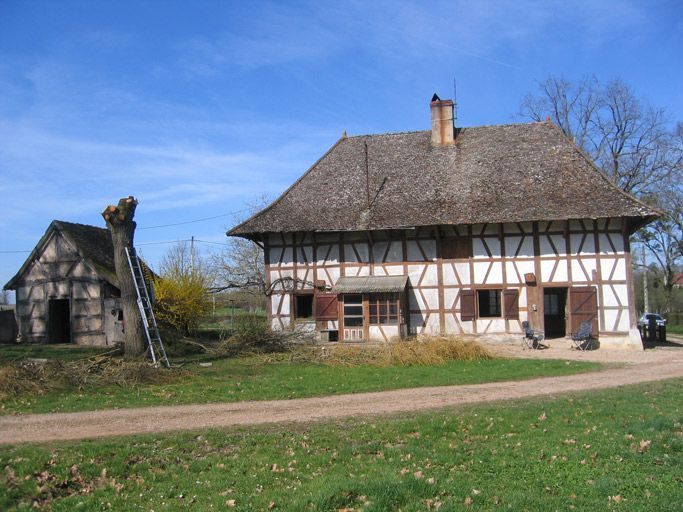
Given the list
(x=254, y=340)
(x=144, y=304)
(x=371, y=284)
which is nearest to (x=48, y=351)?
(x=144, y=304)

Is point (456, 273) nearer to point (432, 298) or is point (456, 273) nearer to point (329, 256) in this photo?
point (432, 298)

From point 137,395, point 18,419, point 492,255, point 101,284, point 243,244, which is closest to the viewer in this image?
point 18,419

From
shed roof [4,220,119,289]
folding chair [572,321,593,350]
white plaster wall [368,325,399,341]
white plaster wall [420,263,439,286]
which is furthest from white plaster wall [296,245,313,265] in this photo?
folding chair [572,321,593,350]

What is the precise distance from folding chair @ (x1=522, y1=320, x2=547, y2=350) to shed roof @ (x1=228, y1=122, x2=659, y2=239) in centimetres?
369

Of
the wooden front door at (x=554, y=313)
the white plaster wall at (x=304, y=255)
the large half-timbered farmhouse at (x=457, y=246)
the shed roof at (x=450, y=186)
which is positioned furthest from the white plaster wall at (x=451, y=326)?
the wooden front door at (x=554, y=313)

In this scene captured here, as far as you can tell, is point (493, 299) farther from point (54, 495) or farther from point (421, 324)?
point (54, 495)

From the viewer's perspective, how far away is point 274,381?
14.0 metres

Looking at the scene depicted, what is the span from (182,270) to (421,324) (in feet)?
36.2

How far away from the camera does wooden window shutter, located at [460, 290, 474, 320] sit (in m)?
22.1

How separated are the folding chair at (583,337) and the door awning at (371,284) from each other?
19.3 feet

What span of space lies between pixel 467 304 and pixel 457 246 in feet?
6.96

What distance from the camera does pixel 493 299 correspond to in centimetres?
2356

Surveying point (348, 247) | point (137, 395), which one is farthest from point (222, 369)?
point (348, 247)

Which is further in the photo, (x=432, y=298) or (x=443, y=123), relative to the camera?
(x=443, y=123)
